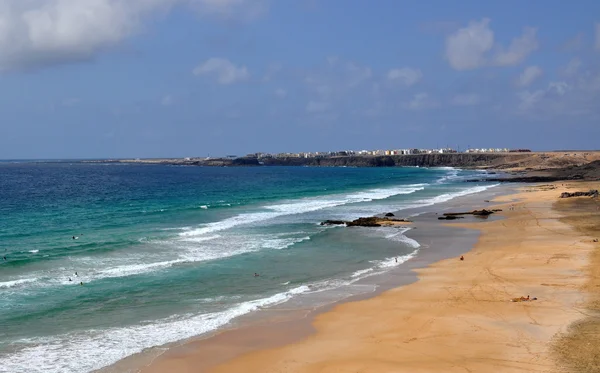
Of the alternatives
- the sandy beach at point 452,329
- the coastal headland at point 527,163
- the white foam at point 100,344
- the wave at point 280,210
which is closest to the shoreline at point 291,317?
the sandy beach at point 452,329

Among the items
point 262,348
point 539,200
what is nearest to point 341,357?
point 262,348

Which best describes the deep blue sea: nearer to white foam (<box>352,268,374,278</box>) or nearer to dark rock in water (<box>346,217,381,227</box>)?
white foam (<box>352,268,374,278</box>)

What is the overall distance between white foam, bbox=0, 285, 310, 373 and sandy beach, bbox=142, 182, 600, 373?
1281 mm

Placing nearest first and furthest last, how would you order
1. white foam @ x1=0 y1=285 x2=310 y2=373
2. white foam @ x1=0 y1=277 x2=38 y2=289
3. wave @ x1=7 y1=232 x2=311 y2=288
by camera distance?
white foam @ x1=0 y1=285 x2=310 y2=373, white foam @ x1=0 y1=277 x2=38 y2=289, wave @ x1=7 y1=232 x2=311 y2=288

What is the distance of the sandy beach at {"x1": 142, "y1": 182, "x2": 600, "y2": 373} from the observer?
45.7ft

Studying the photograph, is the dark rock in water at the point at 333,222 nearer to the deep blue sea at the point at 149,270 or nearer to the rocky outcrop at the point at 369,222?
the rocky outcrop at the point at 369,222

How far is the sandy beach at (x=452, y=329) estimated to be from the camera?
1393cm

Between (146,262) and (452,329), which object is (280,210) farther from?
(452,329)

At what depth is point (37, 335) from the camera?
16.5 meters

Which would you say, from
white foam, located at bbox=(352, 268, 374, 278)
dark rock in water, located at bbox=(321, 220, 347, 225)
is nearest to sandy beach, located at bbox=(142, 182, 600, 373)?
white foam, located at bbox=(352, 268, 374, 278)

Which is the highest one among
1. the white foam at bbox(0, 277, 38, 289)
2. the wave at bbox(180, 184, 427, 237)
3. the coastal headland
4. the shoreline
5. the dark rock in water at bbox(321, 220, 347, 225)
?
the coastal headland

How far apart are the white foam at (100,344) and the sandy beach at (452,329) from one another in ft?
4.20

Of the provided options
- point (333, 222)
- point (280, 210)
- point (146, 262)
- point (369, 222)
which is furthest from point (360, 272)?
point (280, 210)

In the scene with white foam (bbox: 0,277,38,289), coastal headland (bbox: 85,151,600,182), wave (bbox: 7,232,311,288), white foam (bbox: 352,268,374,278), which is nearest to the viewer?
white foam (bbox: 0,277,38,289)
